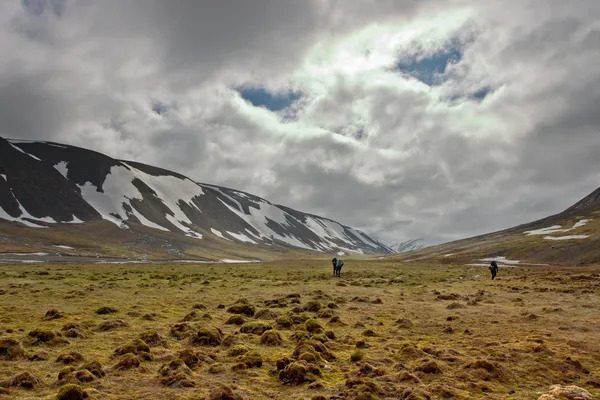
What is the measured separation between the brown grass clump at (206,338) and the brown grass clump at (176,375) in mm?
4117

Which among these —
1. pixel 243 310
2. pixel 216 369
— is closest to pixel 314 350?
pixel 216 369

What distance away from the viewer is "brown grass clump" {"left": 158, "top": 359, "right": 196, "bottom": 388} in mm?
12750

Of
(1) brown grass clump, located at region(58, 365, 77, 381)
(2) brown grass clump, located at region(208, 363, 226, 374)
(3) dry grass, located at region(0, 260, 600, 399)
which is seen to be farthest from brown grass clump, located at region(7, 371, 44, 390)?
(2) brown grass clump, located at region(208, 363, 226, 374)

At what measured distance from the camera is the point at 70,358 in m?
14.9

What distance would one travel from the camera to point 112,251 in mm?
156375

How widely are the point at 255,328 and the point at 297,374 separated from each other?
8.26 metres

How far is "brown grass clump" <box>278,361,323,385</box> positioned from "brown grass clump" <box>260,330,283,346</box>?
474cm

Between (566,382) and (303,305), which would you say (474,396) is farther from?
(303,305)

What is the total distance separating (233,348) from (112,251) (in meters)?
156

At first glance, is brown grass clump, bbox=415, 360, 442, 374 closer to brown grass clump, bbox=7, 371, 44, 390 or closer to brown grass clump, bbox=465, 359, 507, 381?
brown grass clump, bbox=465, 359, 507, 381

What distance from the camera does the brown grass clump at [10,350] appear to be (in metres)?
15.1

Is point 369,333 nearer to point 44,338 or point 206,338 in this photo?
point 206,338

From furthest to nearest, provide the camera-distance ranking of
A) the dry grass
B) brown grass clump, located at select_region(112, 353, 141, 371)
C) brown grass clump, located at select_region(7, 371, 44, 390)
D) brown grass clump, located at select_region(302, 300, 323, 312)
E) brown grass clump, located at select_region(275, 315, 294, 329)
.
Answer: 1. brown grass clump, located at select_region(302, 300, 323, 312)
2. brown grass clump, located at select_region(275, 315, 294, 329)
3. brown grass clump, located at select_region(112, 353, 141, 371)
4. the dry grass
5. brown grass clump, located at select_region(7, 371, 44, 390)


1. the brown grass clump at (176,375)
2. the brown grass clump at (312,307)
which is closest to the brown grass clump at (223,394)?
the brown grass clump at (176,375)
